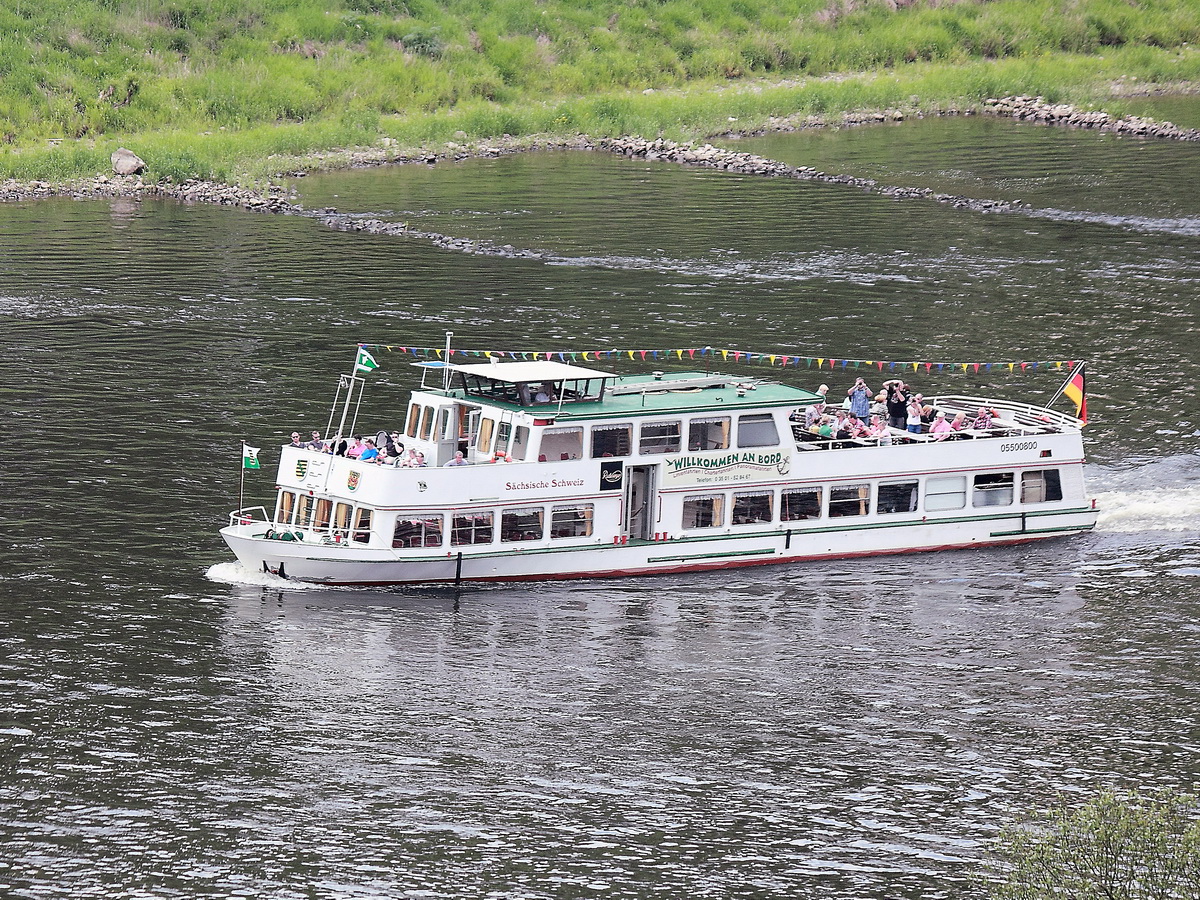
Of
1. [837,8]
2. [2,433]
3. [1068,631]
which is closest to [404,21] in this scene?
[837,8]

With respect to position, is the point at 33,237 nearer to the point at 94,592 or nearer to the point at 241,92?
the point at 241,92

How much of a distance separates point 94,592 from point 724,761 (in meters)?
17.5

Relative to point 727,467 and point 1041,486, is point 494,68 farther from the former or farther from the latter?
point 727,467

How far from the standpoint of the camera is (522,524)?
45.3m

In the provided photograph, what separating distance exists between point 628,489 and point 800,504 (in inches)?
208

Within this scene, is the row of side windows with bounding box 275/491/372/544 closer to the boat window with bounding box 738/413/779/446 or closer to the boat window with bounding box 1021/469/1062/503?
the boat window with bounding box 738/413/779/446

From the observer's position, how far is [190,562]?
4503 centimetres

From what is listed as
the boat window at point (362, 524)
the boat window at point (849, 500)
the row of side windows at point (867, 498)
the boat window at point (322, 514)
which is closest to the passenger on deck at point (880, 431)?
the row of side windows at point (867, 498)

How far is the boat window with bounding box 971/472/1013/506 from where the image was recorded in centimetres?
4962

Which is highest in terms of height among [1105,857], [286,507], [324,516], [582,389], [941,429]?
[582,389]

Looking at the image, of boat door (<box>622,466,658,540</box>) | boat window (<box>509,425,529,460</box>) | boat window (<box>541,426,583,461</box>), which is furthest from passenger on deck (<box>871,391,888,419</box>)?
boat window (<box>509,425,529,460</box>)

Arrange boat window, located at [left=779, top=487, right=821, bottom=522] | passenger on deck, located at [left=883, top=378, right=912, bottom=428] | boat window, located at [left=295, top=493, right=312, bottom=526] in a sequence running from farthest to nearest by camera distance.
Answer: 1. passenger on deck, located at [left=883, top=378, right=912, bottom=428]
2. boat window, located at [left=779, top=487, right=821, bottom=522]
3. boat window, located at [left=295, top=493, right=312, bottom=526]

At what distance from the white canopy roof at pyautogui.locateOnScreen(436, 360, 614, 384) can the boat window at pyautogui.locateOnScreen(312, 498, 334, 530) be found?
5007mm

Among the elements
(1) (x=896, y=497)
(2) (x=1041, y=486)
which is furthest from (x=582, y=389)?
(2) (x=1041, y=486)
